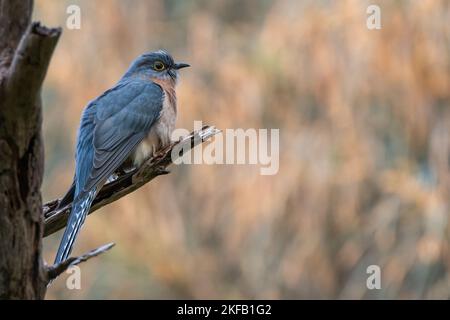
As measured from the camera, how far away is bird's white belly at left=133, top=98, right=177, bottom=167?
17.6ft

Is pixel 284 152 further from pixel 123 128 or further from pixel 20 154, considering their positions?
pixel 20 154

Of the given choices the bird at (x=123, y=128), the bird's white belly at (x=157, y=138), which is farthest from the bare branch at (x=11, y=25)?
the bird's white belly at (x=157, y=138)

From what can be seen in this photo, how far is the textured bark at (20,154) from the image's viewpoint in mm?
2654

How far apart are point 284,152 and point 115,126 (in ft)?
16.4

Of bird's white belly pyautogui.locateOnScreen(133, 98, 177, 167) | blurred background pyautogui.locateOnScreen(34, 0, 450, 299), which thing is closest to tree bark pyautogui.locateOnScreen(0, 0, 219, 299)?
bird's white belly pyautogui.locateOnScreen(133, 98, 177, 167)

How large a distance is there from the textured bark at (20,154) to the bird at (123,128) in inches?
63.9

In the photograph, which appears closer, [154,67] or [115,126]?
[115,126]

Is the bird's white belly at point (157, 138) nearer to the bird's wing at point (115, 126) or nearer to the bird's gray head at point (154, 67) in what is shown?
the bird's wing at point (115, 126)

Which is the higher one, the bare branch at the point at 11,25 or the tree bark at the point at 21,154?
the bare branch at the point at 11,25

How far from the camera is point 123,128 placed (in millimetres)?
5266

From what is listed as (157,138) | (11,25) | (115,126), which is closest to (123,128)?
(115,126)
